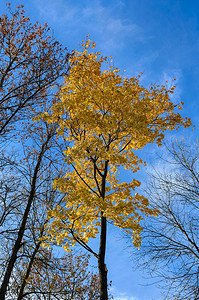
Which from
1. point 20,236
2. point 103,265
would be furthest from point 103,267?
point 20,236

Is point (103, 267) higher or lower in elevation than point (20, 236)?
lower

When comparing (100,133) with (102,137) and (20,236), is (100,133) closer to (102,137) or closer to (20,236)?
(102,137)

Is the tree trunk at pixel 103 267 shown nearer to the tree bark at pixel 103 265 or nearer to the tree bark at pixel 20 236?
the tree bark at pixel 103 265

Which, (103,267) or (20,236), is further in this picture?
(20,236)

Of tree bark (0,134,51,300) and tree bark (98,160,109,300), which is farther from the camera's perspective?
tree bark (0,134,51,300)

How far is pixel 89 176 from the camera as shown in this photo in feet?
24.8

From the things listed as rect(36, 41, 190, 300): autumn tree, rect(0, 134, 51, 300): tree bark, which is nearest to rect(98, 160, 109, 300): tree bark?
rect(36, 41, 190, 300): autumn tree

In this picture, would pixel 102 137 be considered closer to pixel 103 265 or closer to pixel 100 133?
pixel 100 133

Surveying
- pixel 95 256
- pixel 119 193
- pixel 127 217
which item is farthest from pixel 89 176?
pixel 95 256

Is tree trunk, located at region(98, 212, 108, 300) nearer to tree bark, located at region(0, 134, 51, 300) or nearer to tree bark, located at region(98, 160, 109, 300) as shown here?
tree bark, located at region(98, 160, 109, 300)

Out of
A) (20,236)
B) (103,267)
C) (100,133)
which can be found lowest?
(103,267)

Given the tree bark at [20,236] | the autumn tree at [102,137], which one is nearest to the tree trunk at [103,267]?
the autumn tree at [102,137]

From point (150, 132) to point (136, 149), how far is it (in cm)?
75

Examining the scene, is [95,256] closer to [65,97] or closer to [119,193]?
[119,193]
